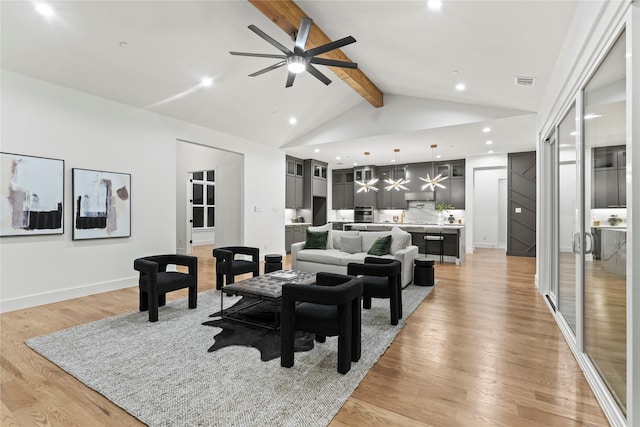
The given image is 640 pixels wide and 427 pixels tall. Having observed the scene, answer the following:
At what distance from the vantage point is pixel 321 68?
17.1ft

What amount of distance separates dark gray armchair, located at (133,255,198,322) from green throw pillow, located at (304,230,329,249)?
243cm

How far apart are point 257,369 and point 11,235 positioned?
3764 millimetres

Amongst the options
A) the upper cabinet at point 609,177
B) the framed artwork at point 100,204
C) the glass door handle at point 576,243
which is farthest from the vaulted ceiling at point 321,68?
the glass door handle at point 576,243

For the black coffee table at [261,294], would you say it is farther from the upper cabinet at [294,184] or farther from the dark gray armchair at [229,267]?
the upper cabinet at [294,184]

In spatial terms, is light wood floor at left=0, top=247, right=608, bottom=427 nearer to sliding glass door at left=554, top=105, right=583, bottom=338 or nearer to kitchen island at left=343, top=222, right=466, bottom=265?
sliding glass door at left=554, top=105, right=583, bottom=338

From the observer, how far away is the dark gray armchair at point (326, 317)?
2.35m

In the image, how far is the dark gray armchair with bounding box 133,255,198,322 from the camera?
341 cm

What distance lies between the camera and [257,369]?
2400 millimetres

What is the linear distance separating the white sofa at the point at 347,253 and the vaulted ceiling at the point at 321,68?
2.44 metres

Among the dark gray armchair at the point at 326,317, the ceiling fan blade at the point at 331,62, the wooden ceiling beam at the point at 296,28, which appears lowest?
the dark gray armchair at the point at 326,317

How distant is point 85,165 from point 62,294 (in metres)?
1.87

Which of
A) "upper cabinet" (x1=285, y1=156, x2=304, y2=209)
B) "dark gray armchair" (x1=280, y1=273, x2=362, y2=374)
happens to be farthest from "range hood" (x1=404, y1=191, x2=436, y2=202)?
"dark gray armchair" (x1=280, y1=273, x2=362, y2=374)

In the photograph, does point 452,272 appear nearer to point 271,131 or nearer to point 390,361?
point 390,361

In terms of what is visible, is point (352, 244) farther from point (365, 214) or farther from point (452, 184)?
point (452, 184)
